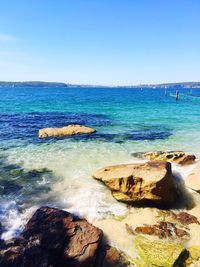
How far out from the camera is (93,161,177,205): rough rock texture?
11.2m

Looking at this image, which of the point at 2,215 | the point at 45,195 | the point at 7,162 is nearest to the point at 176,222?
the point at 45,195

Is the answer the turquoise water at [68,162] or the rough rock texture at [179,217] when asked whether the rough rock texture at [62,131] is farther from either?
the rough rock texture at [179,217]

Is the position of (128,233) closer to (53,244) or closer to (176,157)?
(53,244)

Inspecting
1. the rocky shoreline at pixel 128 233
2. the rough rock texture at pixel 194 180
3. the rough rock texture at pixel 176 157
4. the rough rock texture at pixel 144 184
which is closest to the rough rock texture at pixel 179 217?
the rocky shoreline at pixel 128 233

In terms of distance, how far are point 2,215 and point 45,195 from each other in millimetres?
2209

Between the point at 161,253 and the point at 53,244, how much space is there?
3177 millimetres

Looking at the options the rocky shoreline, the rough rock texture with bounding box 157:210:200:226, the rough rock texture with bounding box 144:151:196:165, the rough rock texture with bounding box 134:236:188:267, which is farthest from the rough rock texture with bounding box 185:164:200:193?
the rough rock texture with bounding box 134:236:188:267

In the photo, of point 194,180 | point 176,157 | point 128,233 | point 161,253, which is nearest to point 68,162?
point 176,157

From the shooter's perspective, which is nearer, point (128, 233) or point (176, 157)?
point (128, 233)

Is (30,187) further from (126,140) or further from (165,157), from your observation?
(126,140)

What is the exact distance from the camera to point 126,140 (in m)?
22.5

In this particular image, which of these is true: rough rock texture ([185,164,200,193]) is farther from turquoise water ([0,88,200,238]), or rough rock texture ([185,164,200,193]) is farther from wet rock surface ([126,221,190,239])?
turquoise water ([0,88,200,238])

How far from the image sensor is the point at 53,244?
823cm

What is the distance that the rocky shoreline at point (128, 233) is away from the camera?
313 inches
